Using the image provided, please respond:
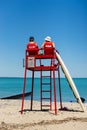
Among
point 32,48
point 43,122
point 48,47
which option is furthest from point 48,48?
point 43,122

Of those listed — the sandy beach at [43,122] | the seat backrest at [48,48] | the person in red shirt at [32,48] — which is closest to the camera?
the sandy beach at [43,122]

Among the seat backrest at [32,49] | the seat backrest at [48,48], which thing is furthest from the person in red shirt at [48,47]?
the seat backrest at [32,49]

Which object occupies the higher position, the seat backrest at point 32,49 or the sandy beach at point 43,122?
the seat backrest at point 32,49

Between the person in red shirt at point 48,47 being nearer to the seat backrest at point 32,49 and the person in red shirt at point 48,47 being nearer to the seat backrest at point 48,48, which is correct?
the seat backrest at point 48,48

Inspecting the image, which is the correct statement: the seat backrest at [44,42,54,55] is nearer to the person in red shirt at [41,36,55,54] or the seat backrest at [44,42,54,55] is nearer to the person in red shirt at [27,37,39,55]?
the person in red shirt at [41,36,55,54]

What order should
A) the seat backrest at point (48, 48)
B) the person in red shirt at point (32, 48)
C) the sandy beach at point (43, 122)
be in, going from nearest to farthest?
the sandy beach at point (43, 122) < the seat backrest at point (48, 48) < the person in red shirt at point (32, 48)

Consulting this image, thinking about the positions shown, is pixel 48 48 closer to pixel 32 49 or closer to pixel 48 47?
pixel 48 47

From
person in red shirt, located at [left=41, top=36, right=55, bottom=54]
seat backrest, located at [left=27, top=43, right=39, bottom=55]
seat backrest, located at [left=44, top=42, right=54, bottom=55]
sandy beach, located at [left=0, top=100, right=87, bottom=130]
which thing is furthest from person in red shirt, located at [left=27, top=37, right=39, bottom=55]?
sandy beach, located at [left=0, top=100, right=87, bottom=130]

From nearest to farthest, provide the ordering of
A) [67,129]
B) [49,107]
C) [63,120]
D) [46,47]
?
1. [67,129]
2. [63,120]
3. [46,47]
4. [49,107]

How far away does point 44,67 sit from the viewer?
636 inches

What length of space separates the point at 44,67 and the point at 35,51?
962 mm

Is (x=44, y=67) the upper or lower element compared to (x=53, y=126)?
upper

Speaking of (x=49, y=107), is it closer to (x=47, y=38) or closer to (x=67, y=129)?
(x=47, y=38)

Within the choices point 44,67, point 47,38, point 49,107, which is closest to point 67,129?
point 44,67
